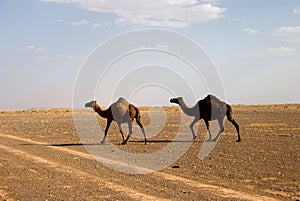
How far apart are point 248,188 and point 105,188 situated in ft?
12.0

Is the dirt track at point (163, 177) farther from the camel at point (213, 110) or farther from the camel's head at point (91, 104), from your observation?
the camel's head at point (91, 104)

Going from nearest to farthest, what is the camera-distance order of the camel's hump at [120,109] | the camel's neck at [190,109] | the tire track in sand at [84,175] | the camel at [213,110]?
the tire track in sand at [84,175], the camel's hump at [120,109], the camel at [213,110], the camel's neck at [190,109]

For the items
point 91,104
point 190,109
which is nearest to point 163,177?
point 91,104

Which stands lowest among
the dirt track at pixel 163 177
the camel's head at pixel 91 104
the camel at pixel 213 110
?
the dirt track at pixel 163 177

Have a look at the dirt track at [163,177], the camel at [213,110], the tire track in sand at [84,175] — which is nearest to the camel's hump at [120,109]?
the dirt track at [163,177]

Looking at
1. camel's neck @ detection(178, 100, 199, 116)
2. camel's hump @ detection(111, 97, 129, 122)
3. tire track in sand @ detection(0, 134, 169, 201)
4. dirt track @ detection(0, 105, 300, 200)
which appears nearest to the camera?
tire track in sand @ detection(0, 134, 169, 201)

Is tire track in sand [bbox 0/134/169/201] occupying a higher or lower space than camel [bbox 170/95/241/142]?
lower

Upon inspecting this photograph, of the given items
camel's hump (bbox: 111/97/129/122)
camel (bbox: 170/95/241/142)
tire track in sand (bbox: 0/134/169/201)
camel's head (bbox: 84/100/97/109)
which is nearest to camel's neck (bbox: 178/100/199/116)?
camel (bbox: 170/95/241/142)

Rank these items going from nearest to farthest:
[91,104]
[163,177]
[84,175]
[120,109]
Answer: [163,177]
[84,175]
[120,109]
[91,104]

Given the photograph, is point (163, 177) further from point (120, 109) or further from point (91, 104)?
point (91, 104)

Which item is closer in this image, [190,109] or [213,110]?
[213,110]

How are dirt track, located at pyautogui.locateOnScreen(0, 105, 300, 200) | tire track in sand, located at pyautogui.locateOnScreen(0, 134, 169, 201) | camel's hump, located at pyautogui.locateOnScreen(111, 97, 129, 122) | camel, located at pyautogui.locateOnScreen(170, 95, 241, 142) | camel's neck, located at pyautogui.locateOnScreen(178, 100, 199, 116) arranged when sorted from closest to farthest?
tire track in sand, located at pyautogui.locateOnScreen(0, 134, 169, 201)
dirt track, located at pyautogui.locateOnScreen(0, 105, 300, 200)
camel's hump, located at pyautogui.locateOnScreen(111, 97, 129, 122)
camel, located at pyautogui.locateOnScreen(170, 95, 241, 142)
camel's neck, located at pyautogui.locateOnScreen(178, 100, 199, 116)

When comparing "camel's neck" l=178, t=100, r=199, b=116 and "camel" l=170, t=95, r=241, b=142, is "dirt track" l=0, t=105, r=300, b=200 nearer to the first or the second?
"camel" l=170, t=95, r=241, b=142

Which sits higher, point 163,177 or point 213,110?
point 213,110
